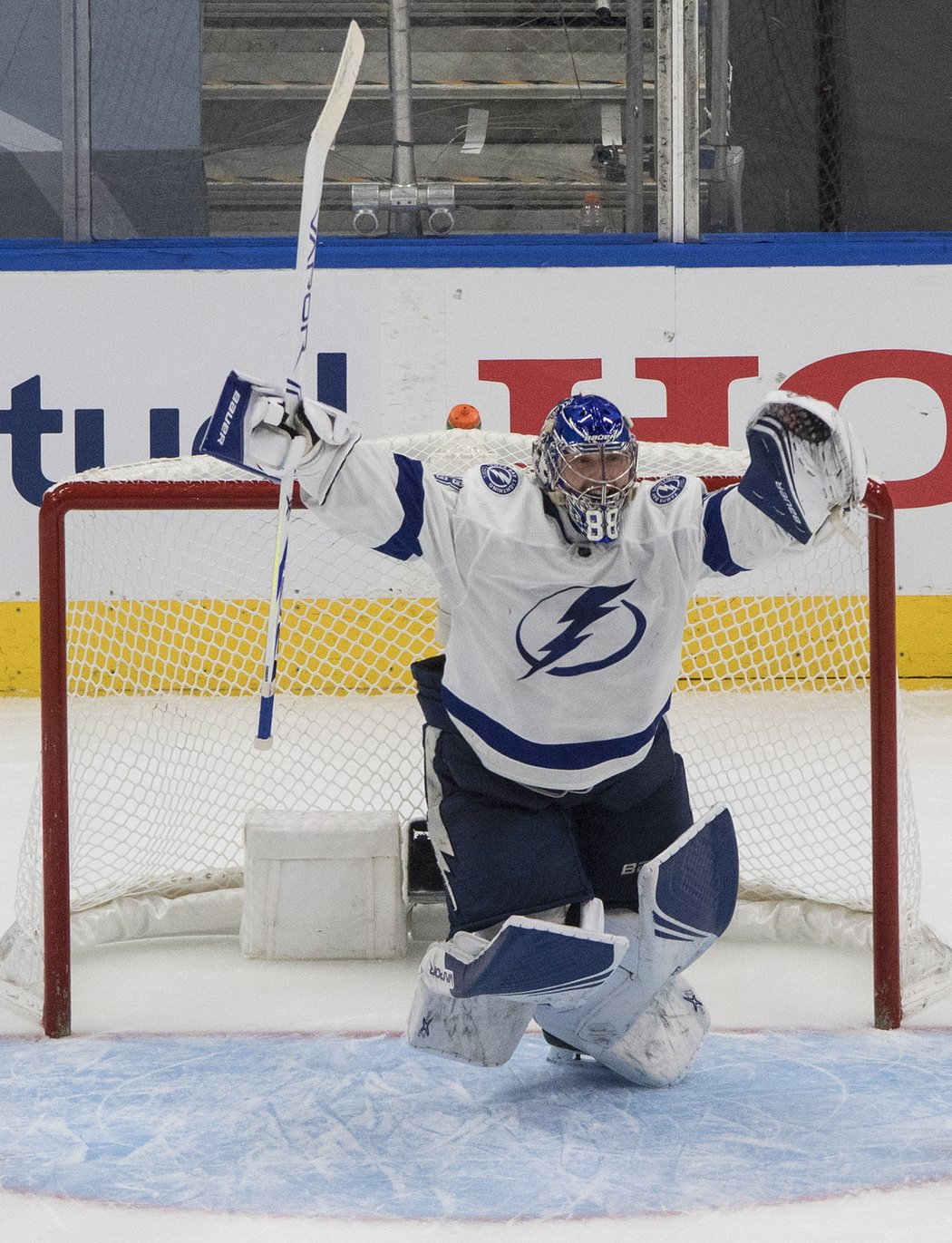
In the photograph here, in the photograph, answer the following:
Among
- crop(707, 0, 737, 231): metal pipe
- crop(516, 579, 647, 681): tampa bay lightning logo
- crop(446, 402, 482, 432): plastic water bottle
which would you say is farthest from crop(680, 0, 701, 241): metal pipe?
crop(516, 579, 647, 681): tampa bay lightning logo

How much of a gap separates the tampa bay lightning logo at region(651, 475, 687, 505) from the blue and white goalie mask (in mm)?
99

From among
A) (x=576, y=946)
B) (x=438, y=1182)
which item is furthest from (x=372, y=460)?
(x=438, y=1182)

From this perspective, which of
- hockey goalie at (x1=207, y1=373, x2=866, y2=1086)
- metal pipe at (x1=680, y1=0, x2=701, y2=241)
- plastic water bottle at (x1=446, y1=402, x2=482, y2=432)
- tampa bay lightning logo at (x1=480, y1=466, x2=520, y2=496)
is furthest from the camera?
metal pipe at (x1=680, y1=0, x2=701, y2=241)

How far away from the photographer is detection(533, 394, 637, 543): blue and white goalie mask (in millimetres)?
1923

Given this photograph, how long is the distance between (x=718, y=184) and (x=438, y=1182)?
3532mm

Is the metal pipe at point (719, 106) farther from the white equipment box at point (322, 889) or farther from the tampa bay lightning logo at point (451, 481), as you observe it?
the tampa bay lightning logo at point (451, 481)

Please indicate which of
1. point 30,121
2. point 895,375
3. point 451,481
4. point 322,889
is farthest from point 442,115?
point 451,481

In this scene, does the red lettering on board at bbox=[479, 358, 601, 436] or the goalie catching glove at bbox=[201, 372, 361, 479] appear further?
the red lettering on board at bbox=[479, 358, 601, 436]

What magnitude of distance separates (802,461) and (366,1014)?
3.63 ft

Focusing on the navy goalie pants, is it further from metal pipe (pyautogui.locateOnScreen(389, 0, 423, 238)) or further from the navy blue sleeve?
metal pipe (pyautogui.locateOnScreen(389, 0, 423, 238))

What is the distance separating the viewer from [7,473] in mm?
4594

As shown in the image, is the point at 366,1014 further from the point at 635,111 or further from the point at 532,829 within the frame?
the point at 635,111

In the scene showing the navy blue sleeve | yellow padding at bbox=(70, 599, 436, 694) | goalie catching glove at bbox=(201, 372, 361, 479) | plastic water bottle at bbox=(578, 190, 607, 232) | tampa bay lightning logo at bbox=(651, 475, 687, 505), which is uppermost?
plastic water bottle at bbox=(578, 190, 607, 232)

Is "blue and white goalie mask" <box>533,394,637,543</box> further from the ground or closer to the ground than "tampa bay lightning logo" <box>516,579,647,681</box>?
further from the ground
